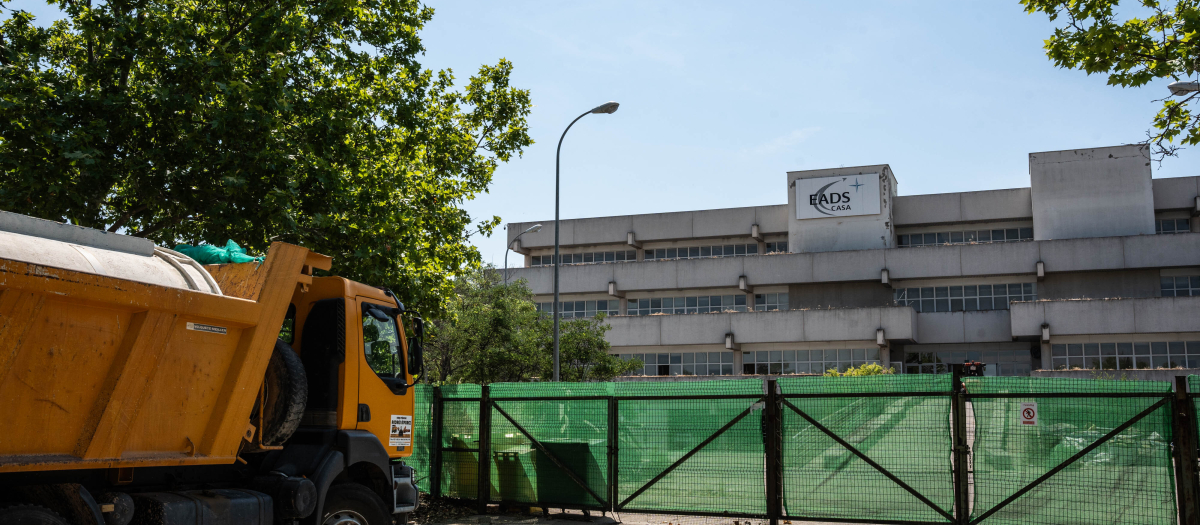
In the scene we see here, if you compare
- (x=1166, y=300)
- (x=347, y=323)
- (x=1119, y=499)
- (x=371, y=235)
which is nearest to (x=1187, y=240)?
(x=1166, y=300)

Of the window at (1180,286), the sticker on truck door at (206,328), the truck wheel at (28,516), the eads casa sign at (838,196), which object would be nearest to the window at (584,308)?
the eads casa sign at (838,196)

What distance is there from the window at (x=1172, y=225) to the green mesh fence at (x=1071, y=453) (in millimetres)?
49637

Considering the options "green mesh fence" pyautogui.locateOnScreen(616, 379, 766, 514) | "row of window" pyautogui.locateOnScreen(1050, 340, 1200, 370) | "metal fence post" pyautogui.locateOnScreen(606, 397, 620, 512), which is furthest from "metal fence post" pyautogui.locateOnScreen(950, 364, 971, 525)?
"row of window" pyautogui.locateOnScreen(1050, 340, 1200, 370)

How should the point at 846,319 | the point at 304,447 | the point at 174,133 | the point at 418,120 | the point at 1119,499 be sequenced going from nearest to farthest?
the point at 304,447 < the point at 1119,499 < the point at 174,133 < the point at 418,120 < the point at 846,319

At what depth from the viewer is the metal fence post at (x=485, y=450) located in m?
12.6

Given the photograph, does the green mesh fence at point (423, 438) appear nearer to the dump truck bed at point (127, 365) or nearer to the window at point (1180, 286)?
the dump truck bed at point (127, 365)

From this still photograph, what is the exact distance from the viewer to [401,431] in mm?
8422

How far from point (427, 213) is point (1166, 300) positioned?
149 feet

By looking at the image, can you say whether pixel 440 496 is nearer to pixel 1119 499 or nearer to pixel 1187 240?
pixel 1119 499

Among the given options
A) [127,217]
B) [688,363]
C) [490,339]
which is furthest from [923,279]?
[127,217]

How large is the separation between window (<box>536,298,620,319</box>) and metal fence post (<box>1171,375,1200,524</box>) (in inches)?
2043

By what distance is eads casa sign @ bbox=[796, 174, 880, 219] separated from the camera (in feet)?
182

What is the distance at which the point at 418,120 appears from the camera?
635 inches

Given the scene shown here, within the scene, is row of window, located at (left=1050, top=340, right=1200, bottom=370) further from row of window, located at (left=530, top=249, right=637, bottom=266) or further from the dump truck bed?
the dump truck bed
